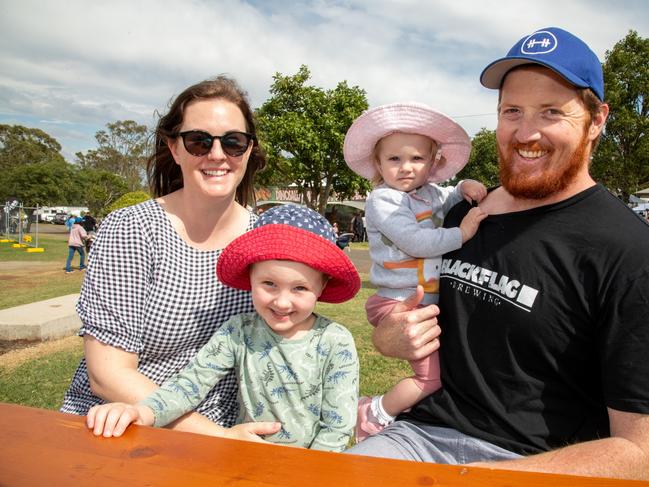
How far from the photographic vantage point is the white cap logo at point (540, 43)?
2.09m

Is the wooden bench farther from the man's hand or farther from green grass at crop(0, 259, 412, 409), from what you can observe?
green grass at crop(0, 259, 412, 409)

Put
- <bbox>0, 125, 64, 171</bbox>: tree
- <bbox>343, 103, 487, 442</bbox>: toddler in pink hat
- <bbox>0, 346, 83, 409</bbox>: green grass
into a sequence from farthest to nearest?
<bbox>0, 125, 64, 171</bbox>: tree, <bbox>0, 346, 83, 409</bbox>: green grass, <bbox>343, 103, 487, 442</bbox>: toddler in pink hat

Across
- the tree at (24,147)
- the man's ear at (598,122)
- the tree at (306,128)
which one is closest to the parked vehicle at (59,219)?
the tree at (24,147)

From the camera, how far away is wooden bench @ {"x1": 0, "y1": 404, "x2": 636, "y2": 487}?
986 millimetres

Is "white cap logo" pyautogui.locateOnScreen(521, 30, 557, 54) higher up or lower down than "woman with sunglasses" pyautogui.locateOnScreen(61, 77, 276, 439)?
higher up

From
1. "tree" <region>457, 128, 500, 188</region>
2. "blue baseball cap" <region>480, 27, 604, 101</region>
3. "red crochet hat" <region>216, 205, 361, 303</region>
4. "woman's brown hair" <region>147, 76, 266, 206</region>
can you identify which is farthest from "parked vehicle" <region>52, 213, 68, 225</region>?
"blue baseball cap" <region>480, 27, 604, 101</region>

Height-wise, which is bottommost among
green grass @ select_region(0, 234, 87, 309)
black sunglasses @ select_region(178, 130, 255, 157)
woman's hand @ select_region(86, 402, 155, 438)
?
green grass @ select_region(0, 234, 87, 309)

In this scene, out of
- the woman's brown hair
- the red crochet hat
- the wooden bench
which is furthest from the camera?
the woman's brown hair

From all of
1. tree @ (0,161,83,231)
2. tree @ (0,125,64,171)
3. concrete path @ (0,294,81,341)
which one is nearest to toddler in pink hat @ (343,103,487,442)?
concrete path @ (0,294,81,341)

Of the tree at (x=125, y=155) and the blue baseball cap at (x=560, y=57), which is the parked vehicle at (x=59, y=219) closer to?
the tree at (x=125, y=155)

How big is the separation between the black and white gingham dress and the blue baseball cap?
161 cm

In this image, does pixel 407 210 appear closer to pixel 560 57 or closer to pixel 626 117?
pixel 560 57

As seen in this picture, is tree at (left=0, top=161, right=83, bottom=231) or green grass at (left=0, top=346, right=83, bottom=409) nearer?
green grass at (left=0, top=346, right=83, bottom=409)

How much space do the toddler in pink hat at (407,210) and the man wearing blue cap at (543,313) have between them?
0.32ft
